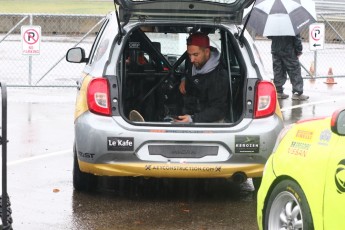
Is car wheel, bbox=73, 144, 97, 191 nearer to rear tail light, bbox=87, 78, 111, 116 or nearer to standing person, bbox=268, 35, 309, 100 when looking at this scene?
rear tail light, bbox=87, 78, 111, 116

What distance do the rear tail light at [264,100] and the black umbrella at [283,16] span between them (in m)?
6.21

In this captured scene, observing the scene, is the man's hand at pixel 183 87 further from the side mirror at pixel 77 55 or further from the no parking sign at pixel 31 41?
the no parking sign at pixel 31 41

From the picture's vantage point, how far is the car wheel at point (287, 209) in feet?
19.2

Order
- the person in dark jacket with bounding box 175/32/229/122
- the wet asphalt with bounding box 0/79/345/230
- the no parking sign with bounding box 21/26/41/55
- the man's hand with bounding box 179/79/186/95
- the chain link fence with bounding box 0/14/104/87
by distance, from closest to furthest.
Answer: the wet asphalt with bounding box 0/79/345/230 < the person in dark jacket with bounding box 175/32/229/122 < the man's hand with bounding box 179/79/186/95 < the no parking sign with bounding box 21/26/41/55 < the chain link fence with bounding box 0/14/104/87

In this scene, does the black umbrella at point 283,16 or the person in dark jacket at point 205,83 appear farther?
the black umbrella at point 283,16

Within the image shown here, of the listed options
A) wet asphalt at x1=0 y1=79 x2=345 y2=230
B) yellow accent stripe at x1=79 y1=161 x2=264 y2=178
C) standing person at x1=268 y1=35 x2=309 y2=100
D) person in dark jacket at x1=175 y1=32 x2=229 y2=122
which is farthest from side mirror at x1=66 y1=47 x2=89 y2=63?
standing person at x1=268 y1=35 x2=309 y2=100

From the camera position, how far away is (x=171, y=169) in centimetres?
792

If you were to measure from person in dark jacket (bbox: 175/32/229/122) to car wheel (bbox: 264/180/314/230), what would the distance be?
2220 millimetres

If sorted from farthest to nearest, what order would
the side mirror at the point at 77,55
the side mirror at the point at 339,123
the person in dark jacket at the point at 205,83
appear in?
the side mirror at the point at 77,55 < the person in dark jacket at the point at 205,83 < the side mirror at the point at 339,123

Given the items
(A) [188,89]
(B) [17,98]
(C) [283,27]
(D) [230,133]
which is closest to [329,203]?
(D) [230,133]

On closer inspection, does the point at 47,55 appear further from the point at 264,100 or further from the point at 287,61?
the point at 264,100

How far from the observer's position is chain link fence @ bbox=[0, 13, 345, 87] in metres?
17.6

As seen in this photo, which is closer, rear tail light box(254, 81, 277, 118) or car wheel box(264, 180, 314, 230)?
car wheel box(264, 180, 314, 230)

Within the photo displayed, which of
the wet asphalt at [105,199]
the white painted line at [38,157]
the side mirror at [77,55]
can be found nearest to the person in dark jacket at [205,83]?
the wet asphalt at [105,199]
